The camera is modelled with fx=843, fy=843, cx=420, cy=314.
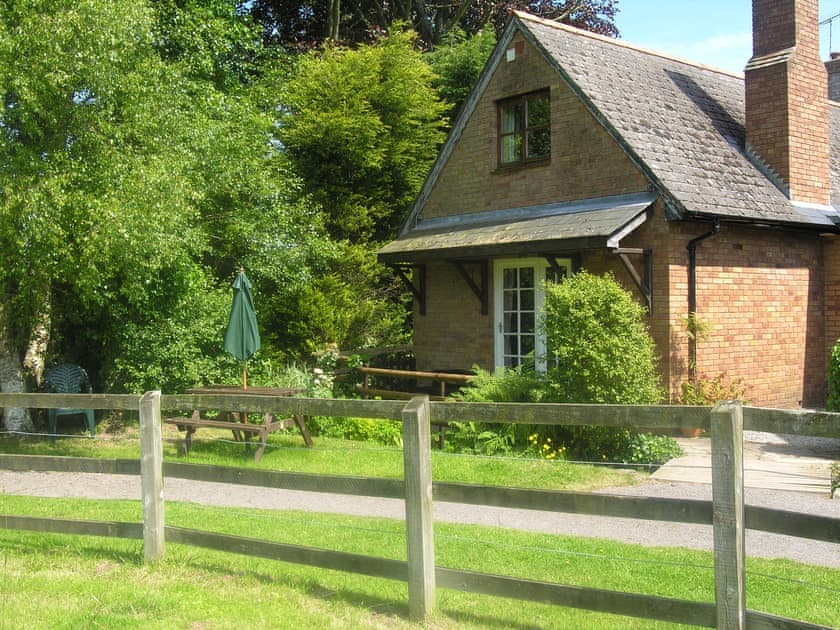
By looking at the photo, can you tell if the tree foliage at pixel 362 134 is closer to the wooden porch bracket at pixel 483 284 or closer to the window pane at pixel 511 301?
the wooden porch bracket at pixel 483 284

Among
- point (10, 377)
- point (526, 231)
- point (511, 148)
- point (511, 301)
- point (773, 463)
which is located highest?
point (511, 148)

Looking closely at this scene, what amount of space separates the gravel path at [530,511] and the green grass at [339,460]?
503mm

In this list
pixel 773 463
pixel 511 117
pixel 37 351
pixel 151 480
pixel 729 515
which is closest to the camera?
pixel 729 515

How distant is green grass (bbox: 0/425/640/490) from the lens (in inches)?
360

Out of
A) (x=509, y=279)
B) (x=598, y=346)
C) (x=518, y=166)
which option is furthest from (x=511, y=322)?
(x=598, y=346)

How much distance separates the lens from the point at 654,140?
13.2 metres

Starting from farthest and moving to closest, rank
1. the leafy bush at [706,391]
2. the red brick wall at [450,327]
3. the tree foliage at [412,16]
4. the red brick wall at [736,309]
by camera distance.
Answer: the tree foliage at [412,16], the red brick wall at [450,327], the red brick wall at [736,309], the leafy bush at [706,391]

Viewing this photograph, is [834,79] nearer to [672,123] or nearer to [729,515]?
[672,123]

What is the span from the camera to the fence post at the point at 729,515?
391 centimetres

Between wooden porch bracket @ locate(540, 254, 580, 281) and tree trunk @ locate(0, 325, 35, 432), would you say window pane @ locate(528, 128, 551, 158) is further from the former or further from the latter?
tree trunk @ locate(0, 325, 35, 432)

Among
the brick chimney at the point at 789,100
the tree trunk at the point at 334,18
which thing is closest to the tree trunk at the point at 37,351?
the brick chimney at the point at 789,100

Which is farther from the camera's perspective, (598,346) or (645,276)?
(645,276)

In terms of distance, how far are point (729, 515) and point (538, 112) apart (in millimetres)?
12600

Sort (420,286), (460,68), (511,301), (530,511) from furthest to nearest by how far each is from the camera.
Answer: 1. (460,68)
2. (420,286)
3. (511,301)
4. (530,511)
